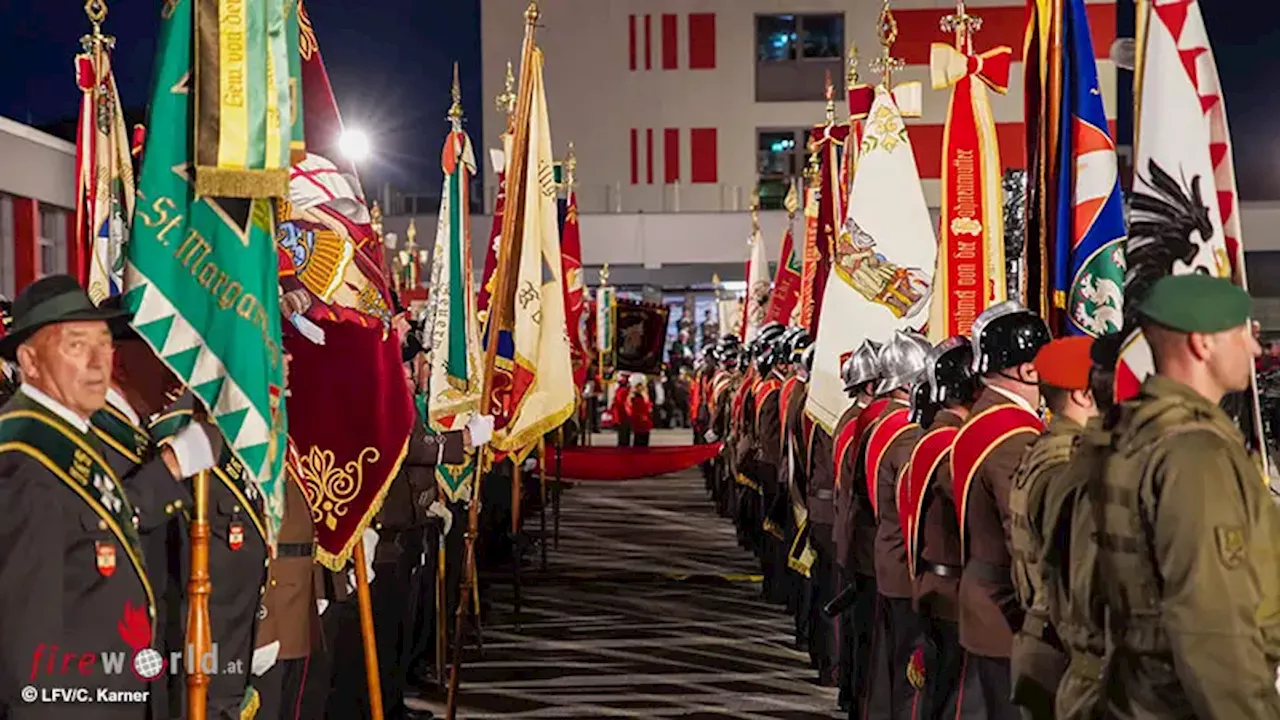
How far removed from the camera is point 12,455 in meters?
3.94

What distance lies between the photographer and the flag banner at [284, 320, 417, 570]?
621 cm

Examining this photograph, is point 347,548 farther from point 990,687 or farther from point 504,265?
point 990,687

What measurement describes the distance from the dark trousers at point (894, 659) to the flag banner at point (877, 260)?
1.71 m

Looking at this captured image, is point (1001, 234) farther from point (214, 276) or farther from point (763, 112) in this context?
point (763, 112)

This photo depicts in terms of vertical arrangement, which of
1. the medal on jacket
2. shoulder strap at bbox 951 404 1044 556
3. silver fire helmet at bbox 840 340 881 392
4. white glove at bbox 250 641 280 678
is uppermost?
silver fire helmet at bbox 840 340 881 392

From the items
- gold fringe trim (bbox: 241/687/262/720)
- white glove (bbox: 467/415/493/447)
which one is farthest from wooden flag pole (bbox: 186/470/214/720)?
white glove (bbox: 467/415/493/447)

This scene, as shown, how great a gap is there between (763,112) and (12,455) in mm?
31664

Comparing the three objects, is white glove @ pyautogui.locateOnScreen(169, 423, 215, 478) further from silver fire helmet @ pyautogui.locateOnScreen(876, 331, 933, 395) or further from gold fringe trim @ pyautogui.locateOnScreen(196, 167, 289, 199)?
silver fire helmet @ pyautogui.locateOnScreen(876, 331, 933, 395)

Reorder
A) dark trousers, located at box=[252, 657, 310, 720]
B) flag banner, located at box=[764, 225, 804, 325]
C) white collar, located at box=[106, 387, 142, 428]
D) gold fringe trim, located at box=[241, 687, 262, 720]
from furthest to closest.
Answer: flag banner, located at box=[764, 225, 804, 325] → dark trousers, located at box=[252, 657, 310, 720] → gold fringe trim, located at box=[241, 687, 262, 720] → white collar, located at box=[106, 387, 142, 428]

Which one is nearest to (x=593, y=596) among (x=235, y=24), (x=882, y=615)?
(x=882, y=615)

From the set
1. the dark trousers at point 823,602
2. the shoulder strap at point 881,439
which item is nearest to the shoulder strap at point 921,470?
the shoulder strap at point 881,439

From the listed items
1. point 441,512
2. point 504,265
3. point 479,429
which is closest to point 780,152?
point 441,512

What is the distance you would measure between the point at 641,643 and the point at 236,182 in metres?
6.54

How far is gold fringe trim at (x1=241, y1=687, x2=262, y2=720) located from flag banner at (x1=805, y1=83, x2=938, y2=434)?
3.95m
